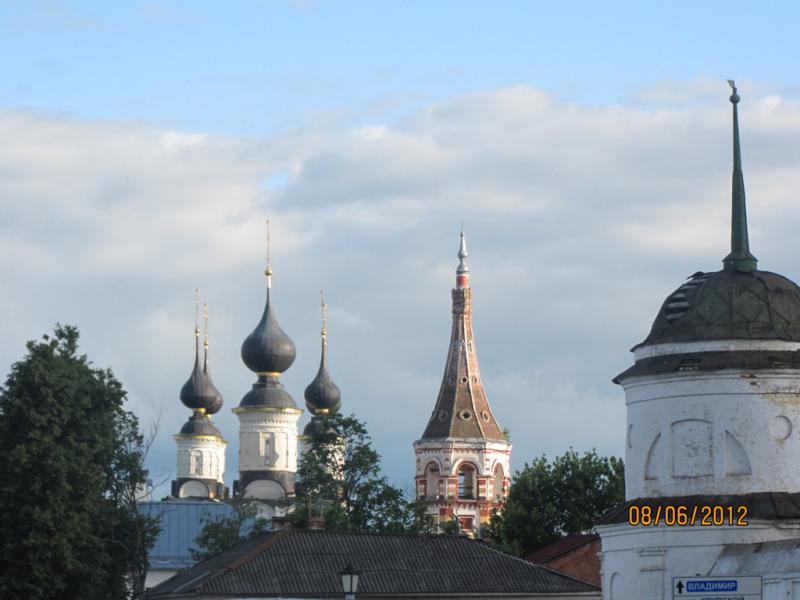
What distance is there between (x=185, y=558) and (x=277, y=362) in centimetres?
3482

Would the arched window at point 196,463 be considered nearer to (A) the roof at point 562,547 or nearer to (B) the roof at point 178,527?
(B) the roof at point 178,527

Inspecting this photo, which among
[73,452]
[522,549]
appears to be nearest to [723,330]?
[73,452]

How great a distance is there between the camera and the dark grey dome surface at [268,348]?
11438 centimetres

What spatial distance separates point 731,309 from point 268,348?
3069 inches

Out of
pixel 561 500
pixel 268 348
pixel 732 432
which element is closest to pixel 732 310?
pixel 732 432

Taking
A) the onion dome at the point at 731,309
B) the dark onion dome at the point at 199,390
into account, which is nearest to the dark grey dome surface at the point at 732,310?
the onion dome at the point at 731,309

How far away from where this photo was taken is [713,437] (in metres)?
37.3

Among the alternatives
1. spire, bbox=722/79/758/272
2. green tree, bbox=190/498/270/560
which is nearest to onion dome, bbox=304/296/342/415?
green tree, bbox=190/498/270/560

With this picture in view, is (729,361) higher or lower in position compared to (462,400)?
lower

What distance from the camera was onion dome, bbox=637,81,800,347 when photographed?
37500mm

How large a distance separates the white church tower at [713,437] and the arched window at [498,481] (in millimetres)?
63028

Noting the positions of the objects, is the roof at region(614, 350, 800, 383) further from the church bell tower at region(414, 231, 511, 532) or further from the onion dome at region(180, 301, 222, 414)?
the onion dome at region(180, 301, 222, 414)
